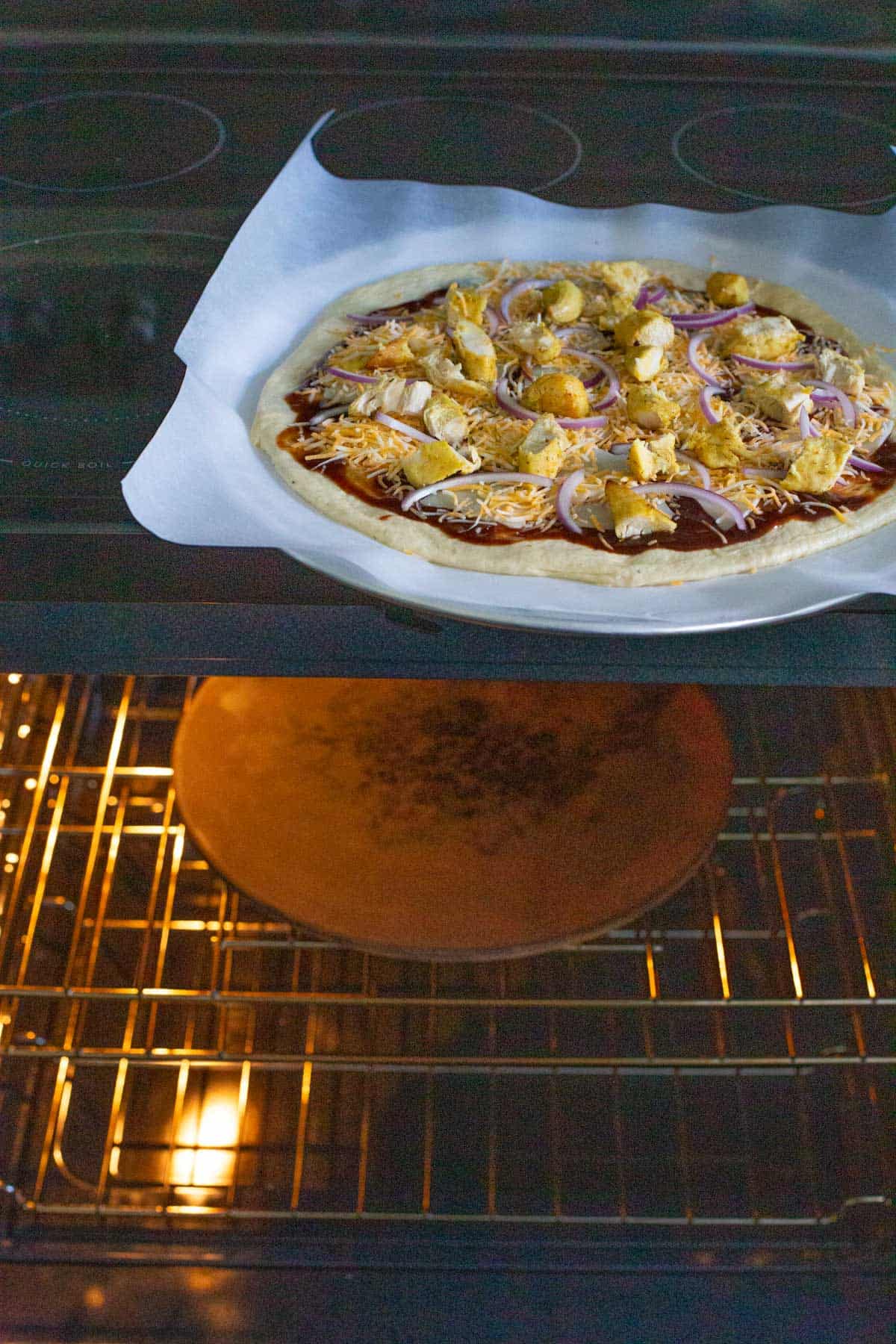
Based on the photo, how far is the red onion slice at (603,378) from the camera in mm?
1277

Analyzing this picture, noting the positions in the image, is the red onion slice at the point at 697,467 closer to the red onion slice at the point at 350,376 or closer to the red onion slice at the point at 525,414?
the red onion slice at the point at 525,414

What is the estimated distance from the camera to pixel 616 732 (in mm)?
1476

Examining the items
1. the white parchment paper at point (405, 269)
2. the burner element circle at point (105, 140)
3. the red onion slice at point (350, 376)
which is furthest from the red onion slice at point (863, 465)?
the burner element circle at point (105, 140)

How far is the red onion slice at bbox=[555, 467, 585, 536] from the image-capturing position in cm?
109

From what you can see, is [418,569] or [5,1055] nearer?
[418,569]

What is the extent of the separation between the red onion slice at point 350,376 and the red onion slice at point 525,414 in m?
0.13

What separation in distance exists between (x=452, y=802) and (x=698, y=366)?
564mm

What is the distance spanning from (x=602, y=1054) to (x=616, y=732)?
1.24 feet

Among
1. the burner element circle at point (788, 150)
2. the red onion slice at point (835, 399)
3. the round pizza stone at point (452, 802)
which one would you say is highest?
the burner element circle at point (788, 150)

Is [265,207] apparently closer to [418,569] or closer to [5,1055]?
[418,569]

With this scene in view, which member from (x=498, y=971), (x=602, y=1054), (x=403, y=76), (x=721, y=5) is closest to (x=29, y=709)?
(x=498, y=971)

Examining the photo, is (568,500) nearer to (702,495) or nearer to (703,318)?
(702,495)

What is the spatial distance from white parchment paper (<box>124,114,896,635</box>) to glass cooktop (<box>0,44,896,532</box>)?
0.06 metres

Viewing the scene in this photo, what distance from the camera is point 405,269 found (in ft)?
4.97
